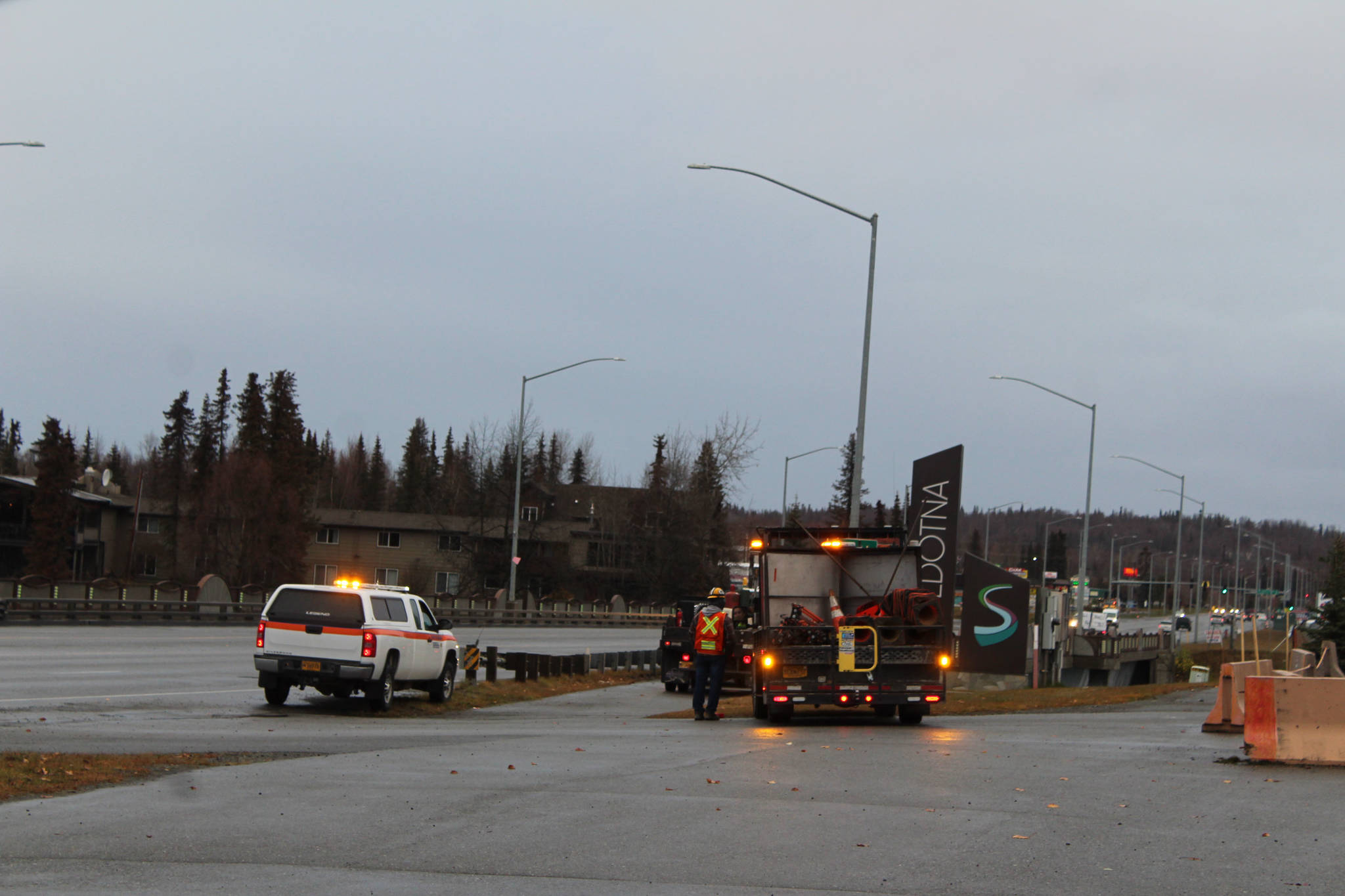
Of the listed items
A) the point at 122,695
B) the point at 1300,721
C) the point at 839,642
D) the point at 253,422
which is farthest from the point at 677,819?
the point at 253,422

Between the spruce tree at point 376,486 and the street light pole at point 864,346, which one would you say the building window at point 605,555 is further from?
the street light pole at point 864,346

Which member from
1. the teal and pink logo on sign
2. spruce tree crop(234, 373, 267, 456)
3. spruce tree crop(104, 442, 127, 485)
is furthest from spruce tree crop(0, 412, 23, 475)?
the teal and pink logo on sign

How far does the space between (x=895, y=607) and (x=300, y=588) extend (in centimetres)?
876

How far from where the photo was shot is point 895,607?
19906 millimetres

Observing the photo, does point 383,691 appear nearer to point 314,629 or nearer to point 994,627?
point 314,629

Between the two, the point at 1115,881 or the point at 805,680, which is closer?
the point at 1115,881

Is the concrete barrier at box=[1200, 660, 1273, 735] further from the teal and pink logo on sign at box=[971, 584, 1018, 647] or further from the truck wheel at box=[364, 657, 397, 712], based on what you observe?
the teal and pink logo on sign at box=[971, 584, 1018, 647]

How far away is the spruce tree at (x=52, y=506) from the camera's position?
79875 millimetres

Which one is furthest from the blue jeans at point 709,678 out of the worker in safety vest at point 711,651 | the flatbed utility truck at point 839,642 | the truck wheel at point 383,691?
the truck wheel at point 383,691

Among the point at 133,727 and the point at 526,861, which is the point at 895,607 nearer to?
the point at 133,727

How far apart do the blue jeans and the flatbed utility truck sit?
0.54 metres

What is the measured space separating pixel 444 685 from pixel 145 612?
26518 millimetres

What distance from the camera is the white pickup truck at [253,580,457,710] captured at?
20766 mm

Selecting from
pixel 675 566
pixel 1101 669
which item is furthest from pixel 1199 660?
pixel 675 566
